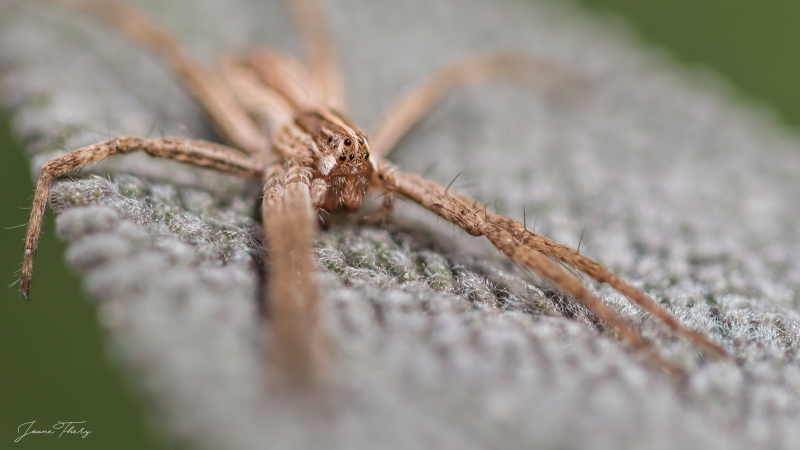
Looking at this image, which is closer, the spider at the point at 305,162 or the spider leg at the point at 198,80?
the spider at the point at 305,162

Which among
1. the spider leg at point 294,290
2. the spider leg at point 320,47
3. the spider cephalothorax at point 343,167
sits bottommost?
the spider leg at point 294,290

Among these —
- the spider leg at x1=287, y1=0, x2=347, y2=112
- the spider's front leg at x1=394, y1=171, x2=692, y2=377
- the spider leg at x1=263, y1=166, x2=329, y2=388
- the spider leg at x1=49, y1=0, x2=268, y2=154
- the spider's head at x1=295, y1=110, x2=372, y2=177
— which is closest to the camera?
the spider leg at x1=263, y1=166, x2=329, y2=388

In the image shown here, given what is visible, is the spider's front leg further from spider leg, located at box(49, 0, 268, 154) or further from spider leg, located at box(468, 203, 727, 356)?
spider leg, located at box(49, 0, 268, 154)

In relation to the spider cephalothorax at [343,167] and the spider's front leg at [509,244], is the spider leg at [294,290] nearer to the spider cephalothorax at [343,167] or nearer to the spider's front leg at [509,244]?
the spider cephalothorax at [343,167]

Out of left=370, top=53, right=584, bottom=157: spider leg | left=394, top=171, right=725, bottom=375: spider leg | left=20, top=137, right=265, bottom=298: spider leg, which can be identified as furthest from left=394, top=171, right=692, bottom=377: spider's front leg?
left=20, top=137, right=265, bottom=298: spider leg

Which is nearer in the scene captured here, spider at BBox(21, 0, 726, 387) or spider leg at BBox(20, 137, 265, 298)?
spider at BBox(21, 0, 726, 387)

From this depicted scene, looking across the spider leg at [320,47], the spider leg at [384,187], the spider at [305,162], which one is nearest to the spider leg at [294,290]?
the spider at [305,162]

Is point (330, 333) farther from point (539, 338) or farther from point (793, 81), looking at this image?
point (793, 81)

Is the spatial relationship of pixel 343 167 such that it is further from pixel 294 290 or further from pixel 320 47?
pixel 320 47
